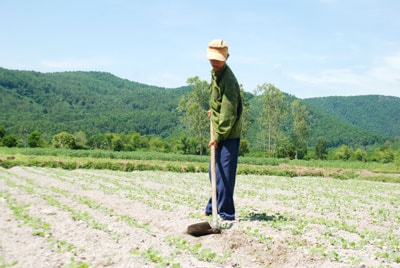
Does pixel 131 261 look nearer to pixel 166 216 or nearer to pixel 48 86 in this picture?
pixel 166 216

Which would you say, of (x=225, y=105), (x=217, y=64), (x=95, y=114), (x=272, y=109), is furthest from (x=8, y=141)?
(x=95, y=114)

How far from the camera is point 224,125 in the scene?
716cm

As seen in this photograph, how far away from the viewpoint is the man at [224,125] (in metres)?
7.18

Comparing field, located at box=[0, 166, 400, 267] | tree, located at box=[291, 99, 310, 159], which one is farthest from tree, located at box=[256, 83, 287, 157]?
field, located at box=[0, 166, 400, 267]

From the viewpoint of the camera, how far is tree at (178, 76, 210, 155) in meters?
65.8

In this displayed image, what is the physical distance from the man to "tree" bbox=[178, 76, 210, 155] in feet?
190

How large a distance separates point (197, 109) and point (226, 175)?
5887cm

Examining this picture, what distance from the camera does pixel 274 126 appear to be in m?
71.6

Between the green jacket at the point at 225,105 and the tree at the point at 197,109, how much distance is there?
190 feet

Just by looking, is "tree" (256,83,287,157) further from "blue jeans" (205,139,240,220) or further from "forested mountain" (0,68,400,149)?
"blue jeans" (205,139,240,220)

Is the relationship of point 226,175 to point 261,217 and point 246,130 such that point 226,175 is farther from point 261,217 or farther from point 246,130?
point 246,130

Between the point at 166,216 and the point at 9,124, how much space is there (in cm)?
11962

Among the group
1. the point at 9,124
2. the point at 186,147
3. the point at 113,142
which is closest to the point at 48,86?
the point at 9,124

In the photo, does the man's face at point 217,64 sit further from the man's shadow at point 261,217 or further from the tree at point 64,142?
the tree at point 64,142
